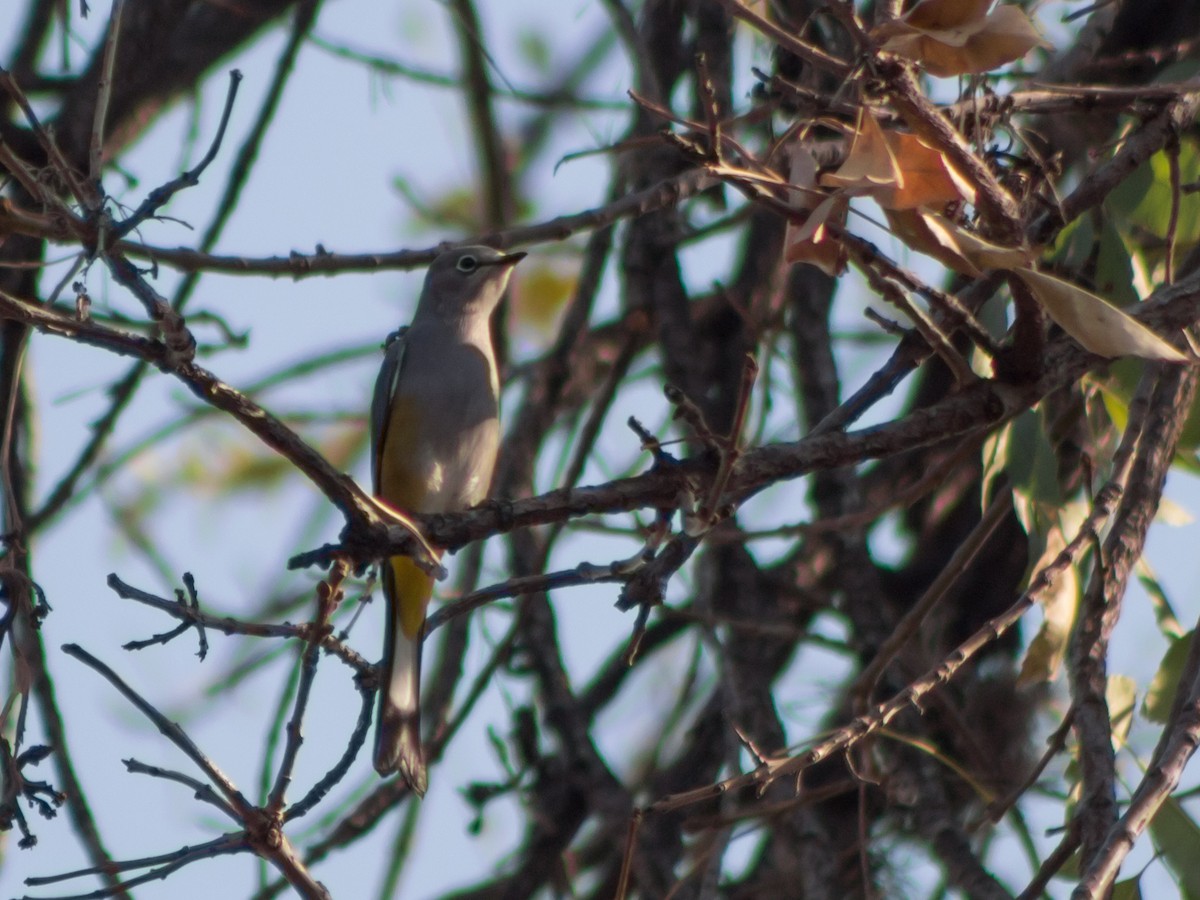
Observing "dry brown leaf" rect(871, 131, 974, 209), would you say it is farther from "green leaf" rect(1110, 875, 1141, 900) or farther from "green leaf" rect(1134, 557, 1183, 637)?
"green leaf" rect(1134, 557, 1183, 637)

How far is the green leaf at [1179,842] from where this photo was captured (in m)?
2.71

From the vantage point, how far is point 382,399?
4.63 metres

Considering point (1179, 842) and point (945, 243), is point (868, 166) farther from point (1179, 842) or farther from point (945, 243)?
point (1179, 842)

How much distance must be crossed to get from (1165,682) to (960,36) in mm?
1835

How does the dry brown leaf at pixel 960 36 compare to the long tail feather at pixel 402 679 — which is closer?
the dry brown leaf at pixel 960 36

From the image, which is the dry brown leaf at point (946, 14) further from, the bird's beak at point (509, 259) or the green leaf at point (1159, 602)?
the bird's beak at point (509, 259)

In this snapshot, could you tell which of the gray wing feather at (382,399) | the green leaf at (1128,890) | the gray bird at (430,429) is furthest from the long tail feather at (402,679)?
the green leaf at (1128,890)

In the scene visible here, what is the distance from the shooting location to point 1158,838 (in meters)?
2.77

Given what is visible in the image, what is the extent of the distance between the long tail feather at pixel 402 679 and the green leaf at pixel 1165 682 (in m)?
1.53

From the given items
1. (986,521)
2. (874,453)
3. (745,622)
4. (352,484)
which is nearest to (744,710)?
(745,622)

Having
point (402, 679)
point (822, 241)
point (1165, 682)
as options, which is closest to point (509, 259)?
point (402, 679)

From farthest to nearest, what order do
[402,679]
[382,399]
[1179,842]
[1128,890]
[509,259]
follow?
[509,259]
[382,399]
[402,679]
[1179,842]
[1128,890]

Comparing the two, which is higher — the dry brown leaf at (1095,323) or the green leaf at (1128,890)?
the dry brown leaf at (1095,323)

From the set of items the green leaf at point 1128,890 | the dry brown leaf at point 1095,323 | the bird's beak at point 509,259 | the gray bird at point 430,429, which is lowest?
the green leaf at point 1128,890
